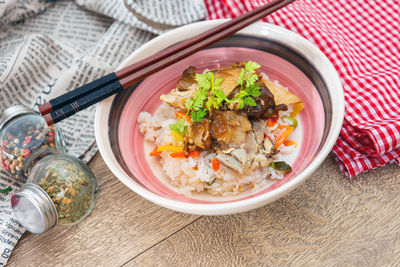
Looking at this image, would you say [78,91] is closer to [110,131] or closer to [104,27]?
[110,131]

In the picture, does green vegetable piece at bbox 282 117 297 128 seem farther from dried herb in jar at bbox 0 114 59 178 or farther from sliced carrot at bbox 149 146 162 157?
dried herb in jar at bbox 0 114 59 178

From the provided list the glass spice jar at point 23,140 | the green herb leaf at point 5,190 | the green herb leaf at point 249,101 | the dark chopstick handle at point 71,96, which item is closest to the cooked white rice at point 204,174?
the green herb leaf at point 249,101

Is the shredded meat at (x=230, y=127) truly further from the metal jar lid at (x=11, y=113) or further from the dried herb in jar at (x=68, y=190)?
the metal jar lid at (x=11, y=113)

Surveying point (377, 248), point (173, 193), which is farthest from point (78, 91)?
point (377, 248)

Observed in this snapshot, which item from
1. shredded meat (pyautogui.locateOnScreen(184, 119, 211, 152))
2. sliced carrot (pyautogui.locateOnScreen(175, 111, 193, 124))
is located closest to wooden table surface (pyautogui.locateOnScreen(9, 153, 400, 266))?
shredded meat (pyautogui.locateOnScreen(184, 119, 211, 152))

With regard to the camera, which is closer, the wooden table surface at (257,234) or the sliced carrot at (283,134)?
the wooden table surface at (257,234)

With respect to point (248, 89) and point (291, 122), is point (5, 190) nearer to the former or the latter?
point (248, 89)

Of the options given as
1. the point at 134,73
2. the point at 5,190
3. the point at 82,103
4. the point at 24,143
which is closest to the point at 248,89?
the point at 134,73

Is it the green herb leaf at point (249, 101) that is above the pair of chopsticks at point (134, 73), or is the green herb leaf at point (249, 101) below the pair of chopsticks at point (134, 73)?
below
